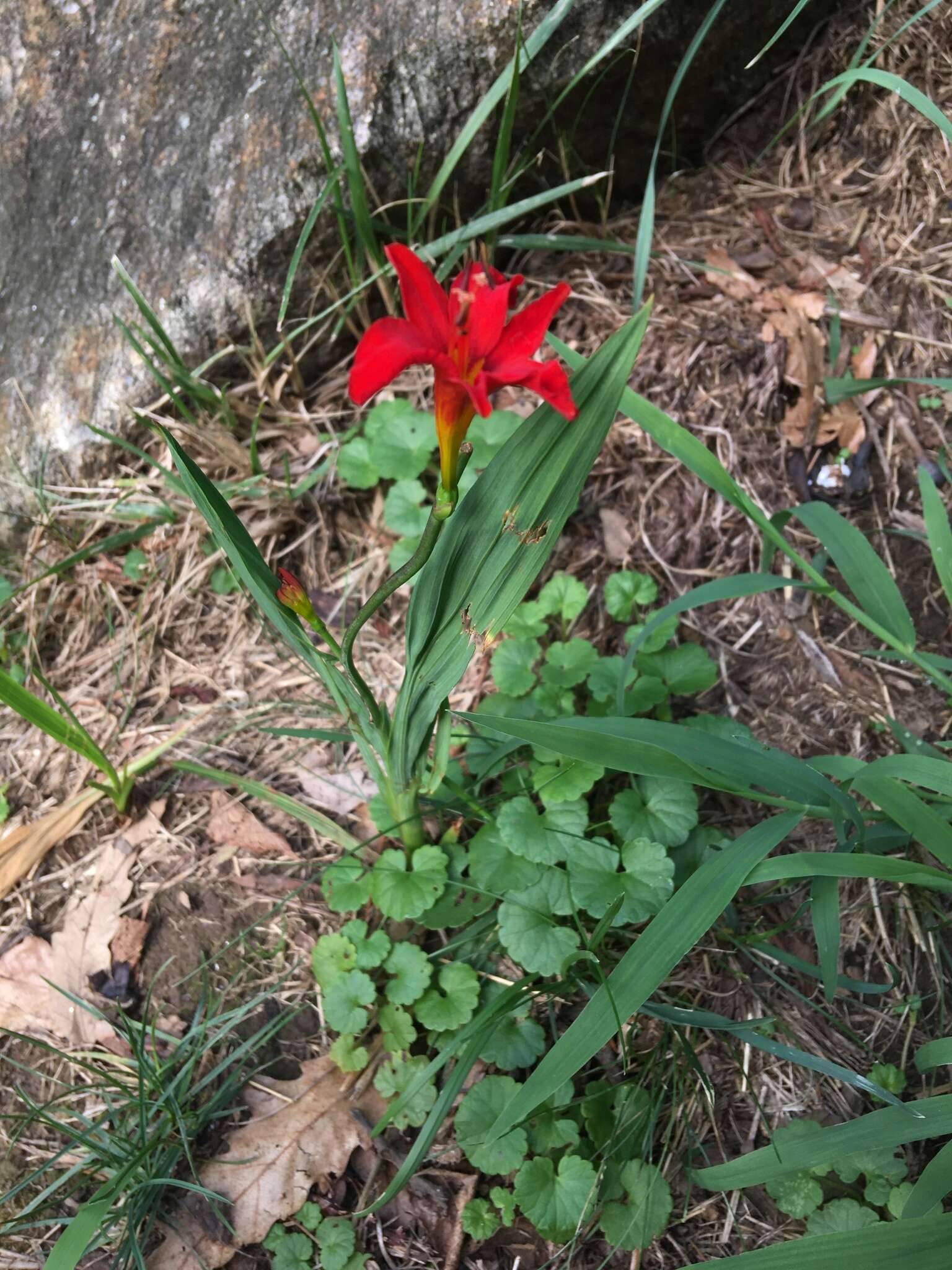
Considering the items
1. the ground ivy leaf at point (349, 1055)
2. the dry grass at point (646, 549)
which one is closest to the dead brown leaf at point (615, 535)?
the dry grass at point (646, 549)

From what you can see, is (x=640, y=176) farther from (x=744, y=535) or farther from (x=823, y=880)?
(x=823, y=880)

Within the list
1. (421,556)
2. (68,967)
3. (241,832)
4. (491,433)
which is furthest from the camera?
(491,433)

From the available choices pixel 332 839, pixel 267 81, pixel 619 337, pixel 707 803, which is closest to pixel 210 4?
pixel 267 81

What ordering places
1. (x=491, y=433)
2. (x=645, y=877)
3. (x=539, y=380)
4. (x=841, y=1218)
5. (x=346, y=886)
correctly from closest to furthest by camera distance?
(x=539, y=380) < (x=841, y=1218) < (x=645, y=877) < (x=346, y=886) < (x=491, y=433)

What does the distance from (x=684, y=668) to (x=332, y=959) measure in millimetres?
734

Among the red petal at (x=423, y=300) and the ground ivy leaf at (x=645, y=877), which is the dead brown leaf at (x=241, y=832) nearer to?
the ground ivy leaf at (x=645, y=877)

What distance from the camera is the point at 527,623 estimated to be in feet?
4.97

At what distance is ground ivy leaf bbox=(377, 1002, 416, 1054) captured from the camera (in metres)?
1.24

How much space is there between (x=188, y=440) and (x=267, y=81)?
29.8 inches

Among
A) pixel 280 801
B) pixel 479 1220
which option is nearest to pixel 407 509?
pixel 280 801

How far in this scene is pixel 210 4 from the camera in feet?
5.90

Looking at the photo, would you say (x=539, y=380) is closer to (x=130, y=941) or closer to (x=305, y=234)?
(x=305, y=234)

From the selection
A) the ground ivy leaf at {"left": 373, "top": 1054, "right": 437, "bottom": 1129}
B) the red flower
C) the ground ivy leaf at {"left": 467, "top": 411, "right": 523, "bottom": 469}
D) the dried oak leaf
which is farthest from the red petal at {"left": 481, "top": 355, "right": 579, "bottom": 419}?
the dried oak leaf

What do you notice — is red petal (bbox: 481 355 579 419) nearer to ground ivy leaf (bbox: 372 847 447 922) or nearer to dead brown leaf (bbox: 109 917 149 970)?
ground ivy leaf (bbox: 372 847 447 922)
